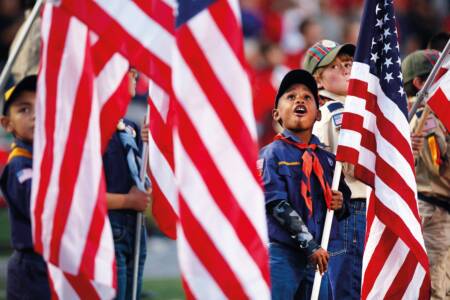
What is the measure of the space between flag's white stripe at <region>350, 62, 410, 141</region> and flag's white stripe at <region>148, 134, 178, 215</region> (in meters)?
1.37

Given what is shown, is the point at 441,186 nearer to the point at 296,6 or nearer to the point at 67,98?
the point at 67,98

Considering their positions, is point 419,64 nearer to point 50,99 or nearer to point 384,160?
point 384,160

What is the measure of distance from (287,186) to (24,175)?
1666 millimetres

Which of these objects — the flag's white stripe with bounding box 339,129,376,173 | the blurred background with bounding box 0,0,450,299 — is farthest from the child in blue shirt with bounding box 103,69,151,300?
the blurred background with bounding box 0,0,450,299

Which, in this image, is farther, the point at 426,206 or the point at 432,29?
the point at 432,29

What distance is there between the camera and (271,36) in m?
20.7

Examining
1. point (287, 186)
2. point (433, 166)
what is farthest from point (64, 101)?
point (433, 166)

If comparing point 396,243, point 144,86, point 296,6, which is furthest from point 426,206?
point 296,6

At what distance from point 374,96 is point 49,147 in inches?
98.5

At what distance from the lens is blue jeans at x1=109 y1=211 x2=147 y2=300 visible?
8.66 meters

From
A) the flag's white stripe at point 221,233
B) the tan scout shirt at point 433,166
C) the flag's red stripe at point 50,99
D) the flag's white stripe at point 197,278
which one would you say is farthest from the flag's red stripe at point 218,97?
the tan scout shirt at point 433,166

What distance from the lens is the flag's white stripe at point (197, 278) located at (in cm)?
688

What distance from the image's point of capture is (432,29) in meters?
23.0

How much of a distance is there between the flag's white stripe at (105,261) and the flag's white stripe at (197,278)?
66 centimetres
